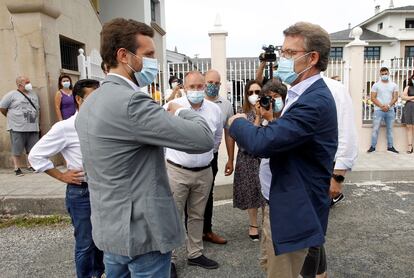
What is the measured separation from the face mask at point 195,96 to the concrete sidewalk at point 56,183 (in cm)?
249

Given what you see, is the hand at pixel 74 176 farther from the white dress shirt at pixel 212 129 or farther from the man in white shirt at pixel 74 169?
the white dress shirt at pixel 212 129

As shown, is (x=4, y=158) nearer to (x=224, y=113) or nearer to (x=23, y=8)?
(x=23, y=8)

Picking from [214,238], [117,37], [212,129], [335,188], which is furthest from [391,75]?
[117,37]

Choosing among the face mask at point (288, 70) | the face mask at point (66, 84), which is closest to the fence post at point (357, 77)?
the face mask at point (66, 84)

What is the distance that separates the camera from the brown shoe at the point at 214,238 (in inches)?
164

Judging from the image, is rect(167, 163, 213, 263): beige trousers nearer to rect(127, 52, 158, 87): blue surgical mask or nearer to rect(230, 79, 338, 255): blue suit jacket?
rect(230, 79, 338, 255): blue suit jacket

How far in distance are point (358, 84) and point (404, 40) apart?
153 ft

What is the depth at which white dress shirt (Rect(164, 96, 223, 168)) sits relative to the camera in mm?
3617

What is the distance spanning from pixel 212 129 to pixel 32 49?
4.85 m

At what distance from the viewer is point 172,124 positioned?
164 cm

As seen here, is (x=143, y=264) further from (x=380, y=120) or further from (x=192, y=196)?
(x=380, y=120)

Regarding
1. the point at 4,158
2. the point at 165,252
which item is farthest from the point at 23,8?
the point at 165,252

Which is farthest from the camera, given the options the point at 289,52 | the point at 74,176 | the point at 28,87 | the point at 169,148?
the point at 28,87

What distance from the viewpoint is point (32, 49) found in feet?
23.2
